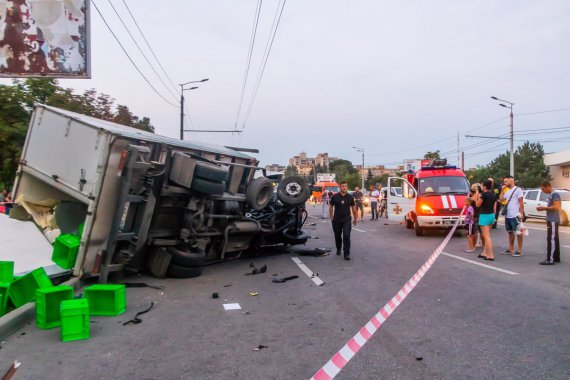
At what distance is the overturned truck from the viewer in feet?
22.9

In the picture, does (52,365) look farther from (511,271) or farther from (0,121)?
(0,121)

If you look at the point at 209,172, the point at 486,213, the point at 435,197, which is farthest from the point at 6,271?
the point at 435,197

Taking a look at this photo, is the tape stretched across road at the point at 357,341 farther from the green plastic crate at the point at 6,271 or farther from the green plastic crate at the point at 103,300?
the green plastic crate at the point at 6,271

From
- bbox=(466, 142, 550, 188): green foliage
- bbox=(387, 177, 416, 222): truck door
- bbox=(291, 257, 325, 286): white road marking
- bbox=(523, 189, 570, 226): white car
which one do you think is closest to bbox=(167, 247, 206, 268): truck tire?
bbox=(291, 257, 325, 286): white road marking

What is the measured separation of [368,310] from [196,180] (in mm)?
3532

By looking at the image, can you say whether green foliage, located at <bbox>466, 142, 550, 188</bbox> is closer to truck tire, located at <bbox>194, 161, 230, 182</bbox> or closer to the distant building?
the distant building

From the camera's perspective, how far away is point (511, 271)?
8.39 meters

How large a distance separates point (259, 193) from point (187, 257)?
248 centimetres

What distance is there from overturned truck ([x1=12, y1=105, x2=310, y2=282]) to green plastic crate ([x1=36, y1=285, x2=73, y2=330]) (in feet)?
5.36

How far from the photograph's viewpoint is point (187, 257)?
26.6 ft

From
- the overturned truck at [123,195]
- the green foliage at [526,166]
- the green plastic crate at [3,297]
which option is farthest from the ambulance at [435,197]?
the green foliage at [526,166]

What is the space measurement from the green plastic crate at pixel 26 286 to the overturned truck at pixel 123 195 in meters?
0.95

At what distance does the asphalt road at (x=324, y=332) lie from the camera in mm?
3982

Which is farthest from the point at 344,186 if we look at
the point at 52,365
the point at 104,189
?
the point at 52,365
